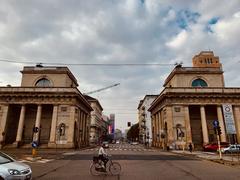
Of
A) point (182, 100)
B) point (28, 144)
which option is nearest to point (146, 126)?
point (182, 100)

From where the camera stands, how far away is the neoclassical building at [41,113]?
1718 inches

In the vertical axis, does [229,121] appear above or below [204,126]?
below

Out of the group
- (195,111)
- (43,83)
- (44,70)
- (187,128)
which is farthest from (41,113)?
(195,111)

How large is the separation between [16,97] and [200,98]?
124ft

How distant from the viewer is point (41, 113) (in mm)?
47438

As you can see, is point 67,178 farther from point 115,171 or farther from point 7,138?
point 7,138

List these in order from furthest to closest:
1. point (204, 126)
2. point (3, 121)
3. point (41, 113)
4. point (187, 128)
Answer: point (41, 113) → point (3, 121) → point (204, 126) → point (187, 128)

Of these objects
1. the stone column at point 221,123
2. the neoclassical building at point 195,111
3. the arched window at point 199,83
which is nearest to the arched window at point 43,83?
the neoclassical building at point 195,111

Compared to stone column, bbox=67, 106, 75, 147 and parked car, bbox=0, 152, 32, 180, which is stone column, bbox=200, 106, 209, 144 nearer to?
stone column, bbox=67, 106, 75, 147

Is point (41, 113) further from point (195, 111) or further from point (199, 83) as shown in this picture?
point (199, 83)

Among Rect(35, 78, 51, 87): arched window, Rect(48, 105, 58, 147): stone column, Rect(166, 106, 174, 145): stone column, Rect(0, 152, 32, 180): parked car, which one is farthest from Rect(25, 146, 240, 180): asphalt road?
Rect(35, 78, 51, 87): arched window

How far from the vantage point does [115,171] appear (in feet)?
42.9

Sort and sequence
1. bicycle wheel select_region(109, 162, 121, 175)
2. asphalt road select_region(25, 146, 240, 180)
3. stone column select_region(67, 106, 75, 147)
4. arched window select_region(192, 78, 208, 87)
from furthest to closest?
arched window select_region(192, 78, 208, 87), stone column select_region(67, 106, 75, 147), bicycle wheel select_region(109, 162, 121, 175), asphalt road select_region(25, 146, 240, 180)

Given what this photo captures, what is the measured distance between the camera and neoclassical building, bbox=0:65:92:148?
43.6 m
